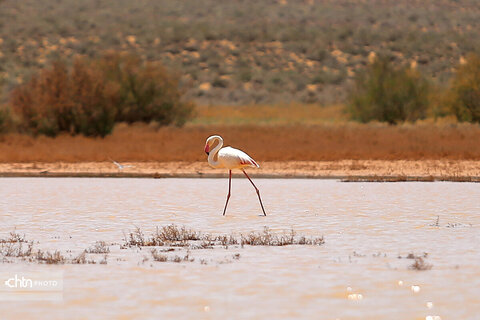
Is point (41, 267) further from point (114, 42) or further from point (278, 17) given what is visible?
point (278, 17)

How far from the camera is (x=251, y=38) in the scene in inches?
2511

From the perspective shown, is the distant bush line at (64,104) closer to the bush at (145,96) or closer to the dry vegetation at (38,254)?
the bush at (145,96)

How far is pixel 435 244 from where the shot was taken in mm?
10188

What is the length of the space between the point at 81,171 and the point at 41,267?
44.9ft

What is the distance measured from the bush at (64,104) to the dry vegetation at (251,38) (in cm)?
2009

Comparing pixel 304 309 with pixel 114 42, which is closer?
pixel 304 309

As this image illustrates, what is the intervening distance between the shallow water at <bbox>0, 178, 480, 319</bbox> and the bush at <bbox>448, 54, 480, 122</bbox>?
1998 centimetres

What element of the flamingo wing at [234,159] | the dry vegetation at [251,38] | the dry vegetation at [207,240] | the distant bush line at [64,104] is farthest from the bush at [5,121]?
the dry vegetation at [207,240]

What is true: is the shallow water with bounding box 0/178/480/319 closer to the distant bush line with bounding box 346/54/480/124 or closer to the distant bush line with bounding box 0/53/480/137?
the distant bush line with bounding box 0/53/480/137

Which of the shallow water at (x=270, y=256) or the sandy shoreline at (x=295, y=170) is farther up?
the sandy shoreline at (x=295, y=170)

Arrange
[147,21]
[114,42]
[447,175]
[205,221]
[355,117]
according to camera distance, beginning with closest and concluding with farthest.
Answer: [205,221] → [447,175] → [355,117] → [114,42] → [147,21]

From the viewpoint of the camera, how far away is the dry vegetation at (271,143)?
992 inches

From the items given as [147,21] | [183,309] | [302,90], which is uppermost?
[147,21]

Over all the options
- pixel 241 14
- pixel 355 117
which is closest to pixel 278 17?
pixel 241 14
